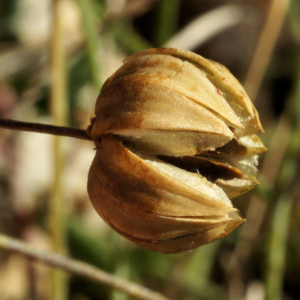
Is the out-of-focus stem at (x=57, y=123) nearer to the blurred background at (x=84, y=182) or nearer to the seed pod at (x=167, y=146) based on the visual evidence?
the blurred background at (x=84, y=182)

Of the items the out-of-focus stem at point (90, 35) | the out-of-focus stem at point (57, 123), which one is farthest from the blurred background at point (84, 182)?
the out-of-focus stem at point (57, 123)

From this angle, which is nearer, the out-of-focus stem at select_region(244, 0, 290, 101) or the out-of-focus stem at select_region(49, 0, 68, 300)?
the out-of-focus stem at select_region(49, 0, 68, 300)

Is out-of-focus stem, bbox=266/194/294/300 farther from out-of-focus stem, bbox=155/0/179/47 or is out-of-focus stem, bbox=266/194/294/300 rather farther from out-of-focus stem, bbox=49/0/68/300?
out-of-focus stem, bbox=155/0/179/47

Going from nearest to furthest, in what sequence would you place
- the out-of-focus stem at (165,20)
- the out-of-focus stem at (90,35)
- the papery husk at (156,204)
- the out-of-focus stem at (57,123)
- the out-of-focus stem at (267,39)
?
the papery husk at (156,204), the out-of-focus stem at (57,123), the out-of-focus stem at (90,35), the out-of-focus stem at (267,39), the out-of-focus stem at (165,20)

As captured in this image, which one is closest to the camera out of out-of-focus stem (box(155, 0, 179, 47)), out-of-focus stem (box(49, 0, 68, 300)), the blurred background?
out-of-focus stem (box(49, 0, 68, 300))

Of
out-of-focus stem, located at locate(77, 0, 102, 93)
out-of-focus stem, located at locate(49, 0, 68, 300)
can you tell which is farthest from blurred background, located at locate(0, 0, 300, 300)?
out-of-focus stem, located at locate(49, 0, 68, 300)

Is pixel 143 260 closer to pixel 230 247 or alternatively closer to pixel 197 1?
pixel 230 247

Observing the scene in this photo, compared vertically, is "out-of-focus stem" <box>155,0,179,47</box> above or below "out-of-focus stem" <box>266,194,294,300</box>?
above
